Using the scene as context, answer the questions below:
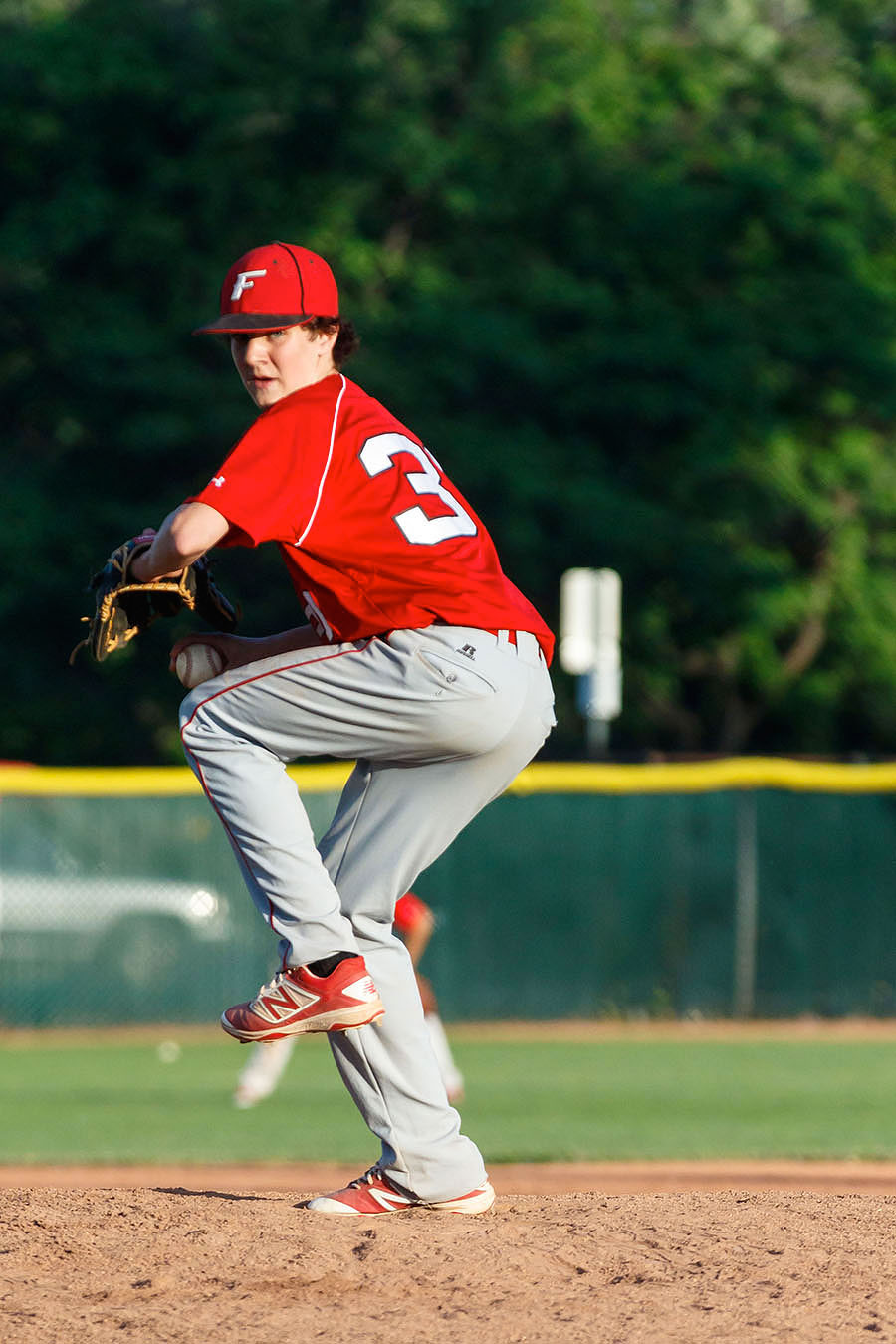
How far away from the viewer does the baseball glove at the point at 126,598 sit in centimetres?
442

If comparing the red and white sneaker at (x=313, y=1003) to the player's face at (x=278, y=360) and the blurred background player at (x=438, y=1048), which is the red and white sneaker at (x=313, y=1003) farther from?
the blurred background player at (x=438, y=1048)

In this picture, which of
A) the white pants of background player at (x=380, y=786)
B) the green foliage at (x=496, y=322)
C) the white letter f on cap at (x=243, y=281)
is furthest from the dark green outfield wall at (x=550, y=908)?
the white letter f on cap at (x=243, y=281)

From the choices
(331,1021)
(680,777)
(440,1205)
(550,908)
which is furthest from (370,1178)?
(680,777)

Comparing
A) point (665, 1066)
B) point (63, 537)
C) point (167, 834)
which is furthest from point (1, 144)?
point (665, 1066)

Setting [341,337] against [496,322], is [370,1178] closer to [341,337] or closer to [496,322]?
[341,337]

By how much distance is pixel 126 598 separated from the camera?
4.55 metres

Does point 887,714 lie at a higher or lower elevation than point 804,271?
lower

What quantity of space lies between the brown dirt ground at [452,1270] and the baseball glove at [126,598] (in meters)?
1.37

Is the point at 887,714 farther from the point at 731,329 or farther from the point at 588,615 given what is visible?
the point at 588,615

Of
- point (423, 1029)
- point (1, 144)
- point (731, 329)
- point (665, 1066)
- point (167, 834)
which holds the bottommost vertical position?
point (665, 1066)

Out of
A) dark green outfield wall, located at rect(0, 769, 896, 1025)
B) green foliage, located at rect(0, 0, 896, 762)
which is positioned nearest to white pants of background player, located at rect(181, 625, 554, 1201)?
dark green outfield wall, located at rect(0, 769, 896, 1025)

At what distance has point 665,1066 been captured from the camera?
12.9m

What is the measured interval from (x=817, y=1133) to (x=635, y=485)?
1641cm

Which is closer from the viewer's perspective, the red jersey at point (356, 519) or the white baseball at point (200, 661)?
the red jersey at point (356, 519)
